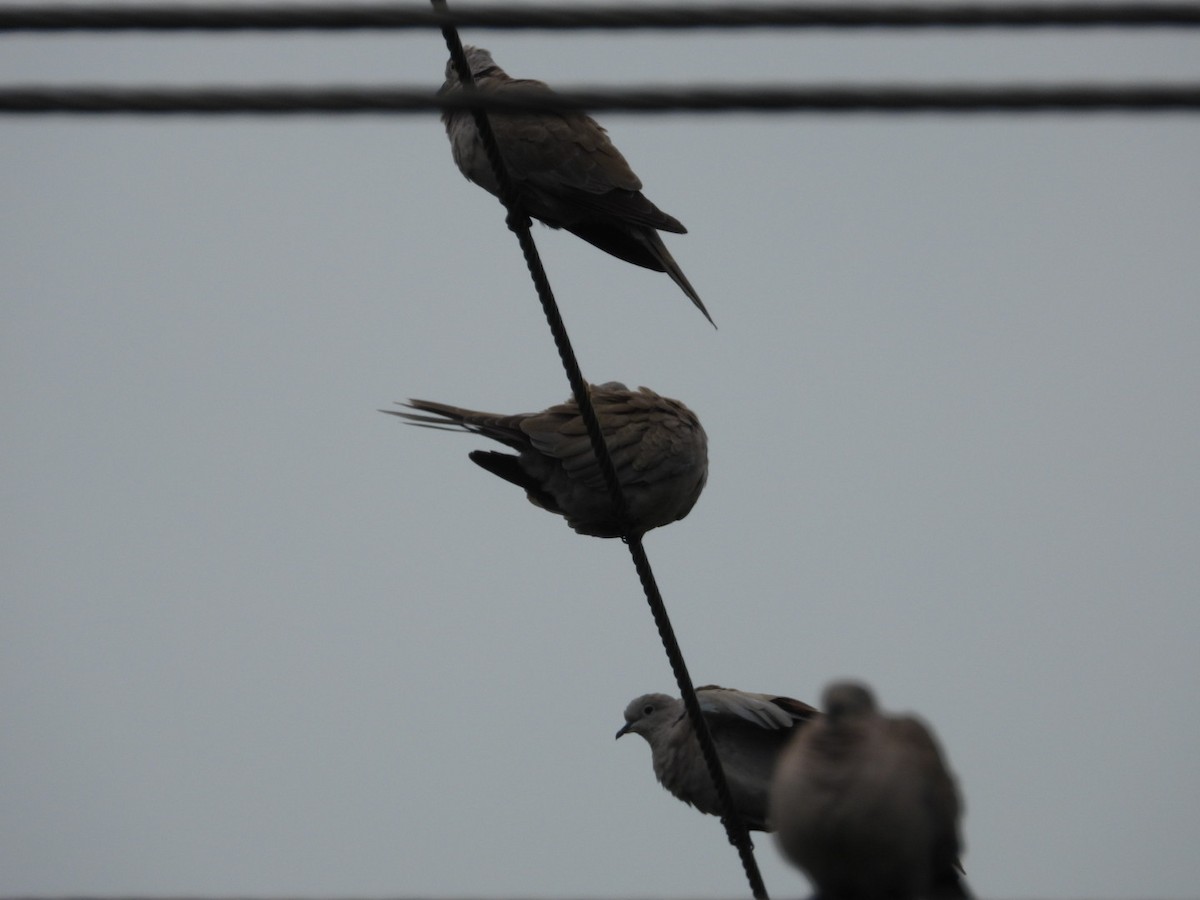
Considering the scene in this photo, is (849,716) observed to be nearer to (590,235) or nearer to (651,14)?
(651,14)

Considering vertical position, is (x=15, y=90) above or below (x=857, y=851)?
above

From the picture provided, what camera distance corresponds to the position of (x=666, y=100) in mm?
2084

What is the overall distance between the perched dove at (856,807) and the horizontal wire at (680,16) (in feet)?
4.29

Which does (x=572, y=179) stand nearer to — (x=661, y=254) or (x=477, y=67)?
(x=661, y=254)

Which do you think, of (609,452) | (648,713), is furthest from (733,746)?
(609,452)

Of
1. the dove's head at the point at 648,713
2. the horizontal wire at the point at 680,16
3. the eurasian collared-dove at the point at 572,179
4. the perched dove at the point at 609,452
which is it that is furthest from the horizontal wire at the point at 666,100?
the dove's head at the point at 648,713

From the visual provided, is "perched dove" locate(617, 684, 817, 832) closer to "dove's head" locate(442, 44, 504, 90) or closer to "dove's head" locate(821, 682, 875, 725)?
"dove's head" locate(821, 682, 875, 725)

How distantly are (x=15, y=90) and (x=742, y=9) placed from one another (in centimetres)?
113

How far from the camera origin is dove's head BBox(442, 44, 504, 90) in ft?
21.3

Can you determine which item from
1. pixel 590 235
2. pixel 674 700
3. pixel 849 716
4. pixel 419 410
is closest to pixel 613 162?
pixel 590 235

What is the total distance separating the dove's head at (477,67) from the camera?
6500 millimetres

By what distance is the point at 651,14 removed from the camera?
2090mm

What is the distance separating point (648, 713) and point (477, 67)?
326cm

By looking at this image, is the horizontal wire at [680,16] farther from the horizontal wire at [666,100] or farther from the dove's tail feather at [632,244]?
the dove's tail feather at [632,244]
